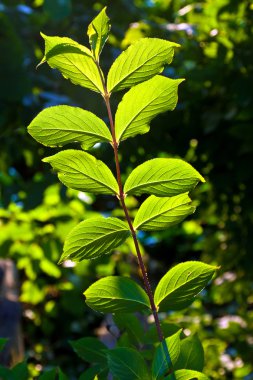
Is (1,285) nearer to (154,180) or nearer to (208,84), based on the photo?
(208,84)

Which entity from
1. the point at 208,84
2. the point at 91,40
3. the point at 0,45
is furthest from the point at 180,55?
the point at 91,40

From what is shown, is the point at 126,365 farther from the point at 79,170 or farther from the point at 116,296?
the point at 79,170

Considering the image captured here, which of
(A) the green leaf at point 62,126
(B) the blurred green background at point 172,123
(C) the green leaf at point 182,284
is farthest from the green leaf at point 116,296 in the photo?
(B) the blurred green background at point 172,123

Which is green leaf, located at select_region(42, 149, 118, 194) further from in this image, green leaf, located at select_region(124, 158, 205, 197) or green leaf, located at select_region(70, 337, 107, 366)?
green leaf, located at select_region(70, 337, 107, 366)

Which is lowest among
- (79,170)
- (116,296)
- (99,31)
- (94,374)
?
(94,374)

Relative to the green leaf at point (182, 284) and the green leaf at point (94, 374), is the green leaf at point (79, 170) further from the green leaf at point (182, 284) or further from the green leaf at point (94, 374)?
the green leaf at point (94, 374)

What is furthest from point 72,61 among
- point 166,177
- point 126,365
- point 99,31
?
point 126,365
